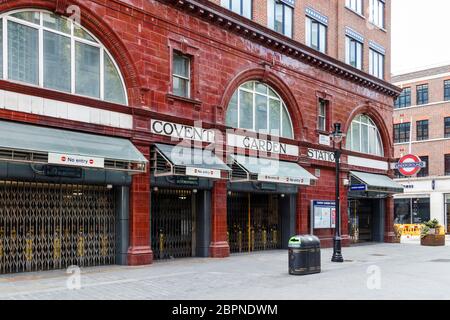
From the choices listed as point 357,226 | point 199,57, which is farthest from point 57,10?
point 357,226

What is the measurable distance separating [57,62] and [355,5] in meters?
20.4

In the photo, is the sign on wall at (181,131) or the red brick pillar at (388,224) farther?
the red brick pillar at (388,224)

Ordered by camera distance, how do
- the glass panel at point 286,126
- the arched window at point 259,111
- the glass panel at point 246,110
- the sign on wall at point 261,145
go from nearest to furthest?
1. the sign on wall at point 261,145
2. the arched window at point 259,111
3. the glass panel at point 246,110
4. the glass panel at point 286,126

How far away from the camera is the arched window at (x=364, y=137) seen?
29922mm

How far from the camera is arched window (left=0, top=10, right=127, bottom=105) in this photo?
14.5m

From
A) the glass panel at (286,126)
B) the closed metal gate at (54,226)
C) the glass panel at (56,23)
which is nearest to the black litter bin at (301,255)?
the closed metal gate at (54,226)

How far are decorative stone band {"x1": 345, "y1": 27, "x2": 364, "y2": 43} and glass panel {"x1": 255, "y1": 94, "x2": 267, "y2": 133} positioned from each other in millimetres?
9096

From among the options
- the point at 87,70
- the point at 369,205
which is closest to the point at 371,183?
the point at 369,205

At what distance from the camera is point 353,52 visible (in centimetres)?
3034

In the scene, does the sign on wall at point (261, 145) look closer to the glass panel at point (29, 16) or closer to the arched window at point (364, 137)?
the arched window at point (364, 137)

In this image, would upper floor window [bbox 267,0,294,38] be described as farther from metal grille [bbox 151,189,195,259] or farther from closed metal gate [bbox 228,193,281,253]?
metal grille [bbox 151,189,195,259]

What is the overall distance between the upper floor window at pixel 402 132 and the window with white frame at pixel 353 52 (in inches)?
927

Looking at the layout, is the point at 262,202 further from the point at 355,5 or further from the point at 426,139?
the point at 426,139

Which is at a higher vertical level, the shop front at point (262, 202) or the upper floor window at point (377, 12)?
the upper floor window at point (377, 12)
